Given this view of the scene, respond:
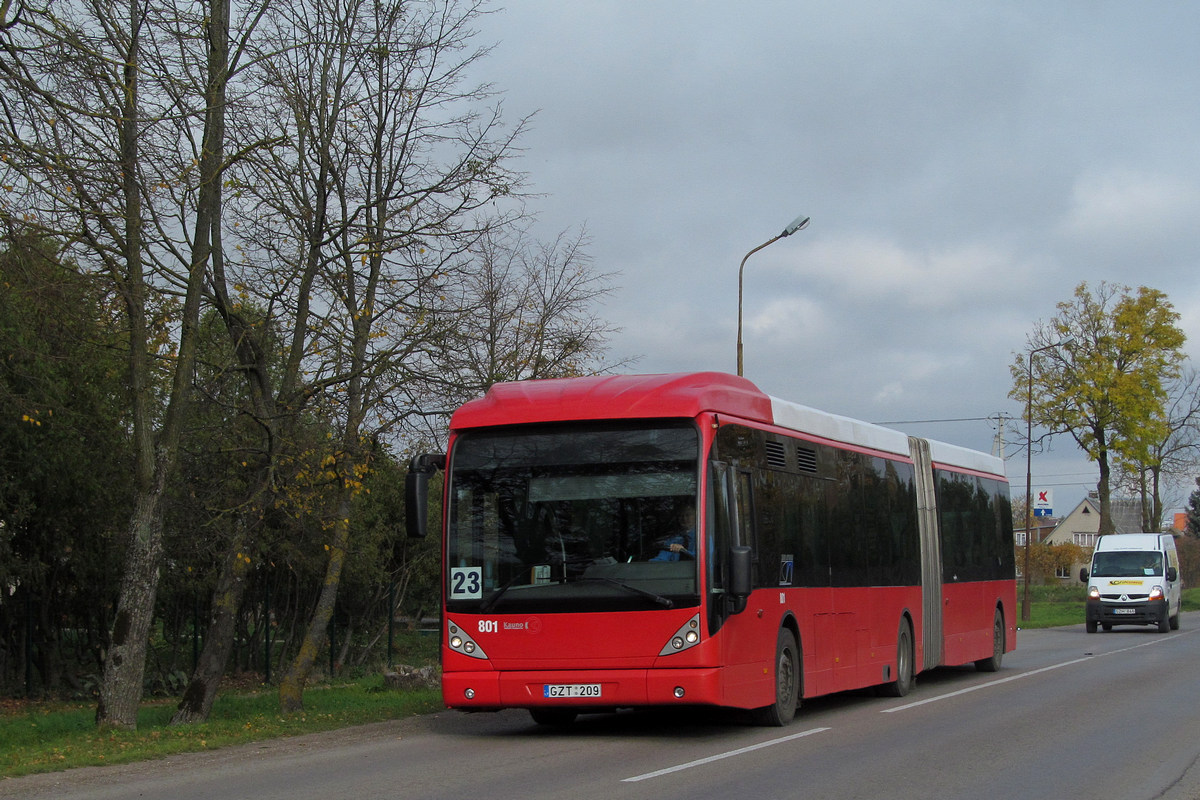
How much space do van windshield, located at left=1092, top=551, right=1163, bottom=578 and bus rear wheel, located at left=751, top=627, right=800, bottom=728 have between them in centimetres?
2862

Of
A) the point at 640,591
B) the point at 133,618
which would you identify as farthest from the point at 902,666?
the point at 133,618

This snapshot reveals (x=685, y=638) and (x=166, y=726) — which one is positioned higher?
(x=685, y=638)

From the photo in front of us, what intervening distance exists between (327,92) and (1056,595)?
203ft

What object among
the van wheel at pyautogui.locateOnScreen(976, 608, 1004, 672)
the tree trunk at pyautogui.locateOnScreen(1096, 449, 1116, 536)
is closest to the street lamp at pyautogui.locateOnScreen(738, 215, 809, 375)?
the van wheel at pyautogui.locateOnScreen(976, 608, 1004, 672)

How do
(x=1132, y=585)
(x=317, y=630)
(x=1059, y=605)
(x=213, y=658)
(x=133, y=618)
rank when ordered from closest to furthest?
(x=133, y=618), (x=213, y=658), (x=317, y=630), (x=1132, y=585), (x=1059, y=605)

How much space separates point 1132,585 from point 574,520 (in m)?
31.5

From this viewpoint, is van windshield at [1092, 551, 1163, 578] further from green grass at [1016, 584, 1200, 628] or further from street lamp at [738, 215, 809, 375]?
street lamp at [738, 215, 809, 375]

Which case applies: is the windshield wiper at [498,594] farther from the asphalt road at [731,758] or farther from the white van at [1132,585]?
the white van at [1132,585]

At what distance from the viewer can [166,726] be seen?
52.1 feet

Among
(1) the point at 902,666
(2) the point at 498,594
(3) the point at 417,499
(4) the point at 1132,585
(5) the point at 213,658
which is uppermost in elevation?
(3) the point at 417,499

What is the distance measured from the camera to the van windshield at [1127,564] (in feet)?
129

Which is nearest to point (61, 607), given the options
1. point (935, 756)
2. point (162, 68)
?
point (162, 68)

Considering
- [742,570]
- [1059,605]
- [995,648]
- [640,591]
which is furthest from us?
[1059,605]

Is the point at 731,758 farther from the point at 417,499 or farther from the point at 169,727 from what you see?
the point at 169,727
